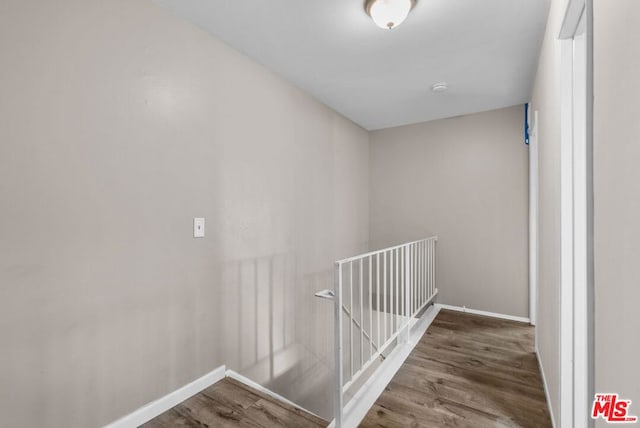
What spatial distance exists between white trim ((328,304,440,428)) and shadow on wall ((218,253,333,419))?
774 mm

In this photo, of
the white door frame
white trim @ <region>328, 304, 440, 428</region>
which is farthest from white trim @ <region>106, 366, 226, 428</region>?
the white door frame

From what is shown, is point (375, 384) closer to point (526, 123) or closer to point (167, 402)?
point (167, 402)

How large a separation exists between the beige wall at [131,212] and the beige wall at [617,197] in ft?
6.07

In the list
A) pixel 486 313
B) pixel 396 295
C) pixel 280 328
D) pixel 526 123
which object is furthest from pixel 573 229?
pixel 486 313

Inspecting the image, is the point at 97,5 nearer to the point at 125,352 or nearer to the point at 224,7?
the point at 224,7

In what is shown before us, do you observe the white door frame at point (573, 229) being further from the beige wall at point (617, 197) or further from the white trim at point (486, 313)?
the white trim at point (486, 313)

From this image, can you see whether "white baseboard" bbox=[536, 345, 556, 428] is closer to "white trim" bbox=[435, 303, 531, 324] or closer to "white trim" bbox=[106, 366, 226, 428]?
"white trim" bbox=[435, 303, 531, 324]

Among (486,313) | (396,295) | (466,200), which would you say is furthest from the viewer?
(466,200)

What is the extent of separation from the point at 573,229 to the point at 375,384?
145 centimetres

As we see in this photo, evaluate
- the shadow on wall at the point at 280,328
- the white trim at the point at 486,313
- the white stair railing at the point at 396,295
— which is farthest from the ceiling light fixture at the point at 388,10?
the white trim at the point at 486,313

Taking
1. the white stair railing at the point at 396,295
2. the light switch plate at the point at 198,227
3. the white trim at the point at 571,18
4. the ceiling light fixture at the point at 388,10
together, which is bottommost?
the white stair railing at the point at 396,295

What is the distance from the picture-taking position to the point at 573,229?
4.37 ft

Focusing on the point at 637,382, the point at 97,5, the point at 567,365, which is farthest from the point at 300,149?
the point at 637,382

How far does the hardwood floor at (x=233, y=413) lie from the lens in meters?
1.58
